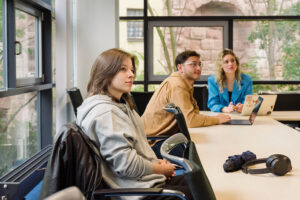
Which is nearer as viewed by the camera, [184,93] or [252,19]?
[184,93]

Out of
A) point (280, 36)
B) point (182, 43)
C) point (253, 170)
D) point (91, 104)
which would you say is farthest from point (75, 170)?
point (280, 36)

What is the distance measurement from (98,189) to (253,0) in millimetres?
4636

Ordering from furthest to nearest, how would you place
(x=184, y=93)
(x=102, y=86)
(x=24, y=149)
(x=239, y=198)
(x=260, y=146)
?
(x=24, y=149) → (x=184, y=93) → (x=260, y=146) → (x=102, y=86) → (x=239, y=198)

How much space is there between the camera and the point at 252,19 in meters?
5.77

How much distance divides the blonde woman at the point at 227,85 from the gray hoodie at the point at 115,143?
8.06 feet

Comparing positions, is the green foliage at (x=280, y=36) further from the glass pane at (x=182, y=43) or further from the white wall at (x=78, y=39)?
the white wall at (x=78, y=39)

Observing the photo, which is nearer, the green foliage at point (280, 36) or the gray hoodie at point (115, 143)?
the gray hoodie at point (115, 143)

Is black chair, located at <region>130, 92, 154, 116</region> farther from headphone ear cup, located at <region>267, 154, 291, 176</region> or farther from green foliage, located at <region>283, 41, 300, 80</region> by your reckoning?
headphone ear cup, located at <region>267, 154, 291, 176</region>

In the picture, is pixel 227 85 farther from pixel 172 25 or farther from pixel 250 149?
pixel 250 149

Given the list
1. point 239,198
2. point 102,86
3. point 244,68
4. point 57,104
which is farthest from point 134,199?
point 244,68

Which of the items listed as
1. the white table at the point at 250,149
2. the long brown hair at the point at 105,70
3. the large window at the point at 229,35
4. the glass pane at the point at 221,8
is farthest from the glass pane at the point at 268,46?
the long brown hair at the point at 105,70

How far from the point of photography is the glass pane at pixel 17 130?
310 cm

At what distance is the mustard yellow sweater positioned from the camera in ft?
10.6

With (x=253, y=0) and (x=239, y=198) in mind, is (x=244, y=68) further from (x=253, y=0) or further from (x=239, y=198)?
(x=239, y=198)
